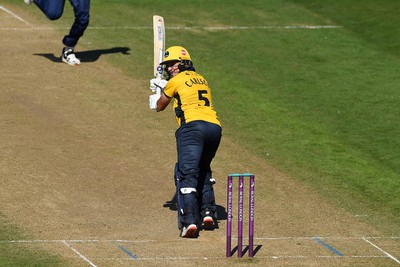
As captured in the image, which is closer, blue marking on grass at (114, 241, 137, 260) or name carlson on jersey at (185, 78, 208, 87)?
blue marking on grass at (114, 241, 137, 260)

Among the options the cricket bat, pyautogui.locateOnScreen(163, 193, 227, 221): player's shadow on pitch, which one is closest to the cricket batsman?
pyautogui.locateOnScreen(163, 193, 227, 221): player's shadow on pitch

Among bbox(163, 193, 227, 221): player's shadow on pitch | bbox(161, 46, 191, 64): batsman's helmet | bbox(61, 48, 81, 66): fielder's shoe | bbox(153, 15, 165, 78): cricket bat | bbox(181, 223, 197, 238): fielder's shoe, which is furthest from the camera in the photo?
bbox(61, 48, 81, 66): fielder's shoe

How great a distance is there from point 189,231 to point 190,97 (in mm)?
2053

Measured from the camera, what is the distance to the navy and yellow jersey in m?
16.8

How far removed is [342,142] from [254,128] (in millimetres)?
1744

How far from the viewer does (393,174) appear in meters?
19.9

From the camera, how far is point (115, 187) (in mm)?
18562

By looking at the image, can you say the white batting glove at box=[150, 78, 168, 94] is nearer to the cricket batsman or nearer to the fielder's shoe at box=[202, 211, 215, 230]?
the cricket batsman

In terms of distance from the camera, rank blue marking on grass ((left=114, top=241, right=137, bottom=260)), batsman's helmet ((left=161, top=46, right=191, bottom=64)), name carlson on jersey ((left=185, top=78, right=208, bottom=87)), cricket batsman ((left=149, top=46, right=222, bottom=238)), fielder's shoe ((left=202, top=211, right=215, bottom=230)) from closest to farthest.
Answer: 1. blue marking on grass ((left=114, top=241, right=137, bottom=260))
2. cricket batsman ((left=149, top=46, right=222, bottom=238))
3. fielder's shoe ((left=202, top=211, right=215, bottom=230))
4. name carlson on jersey ((left=185, top=78, right=208, bottom=87))
5. batsman's helmet ((left=161, top=46, right=191, bottom=64))

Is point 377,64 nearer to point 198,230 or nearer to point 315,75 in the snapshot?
point 315,75

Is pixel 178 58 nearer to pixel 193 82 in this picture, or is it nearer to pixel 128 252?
pixel 193 82

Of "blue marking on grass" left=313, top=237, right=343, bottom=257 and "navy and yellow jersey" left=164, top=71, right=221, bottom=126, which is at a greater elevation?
"navy and yellow jersey" left=164, top=71, right=221, bottom=126

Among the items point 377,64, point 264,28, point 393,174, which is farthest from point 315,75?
point 393,174

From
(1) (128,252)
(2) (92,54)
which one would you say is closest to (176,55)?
(1) (128,252)
